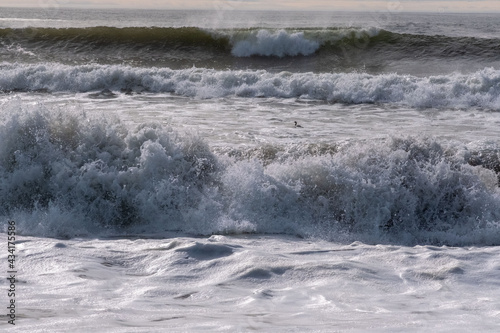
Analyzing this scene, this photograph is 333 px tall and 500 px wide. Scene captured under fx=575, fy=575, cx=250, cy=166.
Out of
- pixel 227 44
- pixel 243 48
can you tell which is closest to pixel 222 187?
pixel 243 48

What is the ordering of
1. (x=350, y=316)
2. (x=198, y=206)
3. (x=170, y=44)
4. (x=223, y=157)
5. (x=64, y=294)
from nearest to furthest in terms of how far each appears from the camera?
(x=350, y=316) → (x=64, y=294) → (x=198, y=206) → (x=223, y=157) → (x=170, y=44)

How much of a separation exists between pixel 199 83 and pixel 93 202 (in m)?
8.39

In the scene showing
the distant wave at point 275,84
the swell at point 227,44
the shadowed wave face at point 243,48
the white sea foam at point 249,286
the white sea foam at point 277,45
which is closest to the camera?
the white sea foam at point 249,286

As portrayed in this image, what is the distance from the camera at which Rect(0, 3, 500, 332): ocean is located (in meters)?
3.71

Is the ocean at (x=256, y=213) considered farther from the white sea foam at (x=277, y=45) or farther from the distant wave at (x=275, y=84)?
the white sea foam at (x=277, y=45)

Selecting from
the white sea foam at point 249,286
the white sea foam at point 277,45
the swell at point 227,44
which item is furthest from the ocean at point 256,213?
the white sea foam at point 277,45

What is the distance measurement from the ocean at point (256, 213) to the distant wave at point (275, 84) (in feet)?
0.34

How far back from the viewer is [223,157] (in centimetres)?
729

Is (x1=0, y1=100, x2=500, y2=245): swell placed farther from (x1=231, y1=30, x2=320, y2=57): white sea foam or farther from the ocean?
(x1=231, y1=30, x2=320, y2=57): white sea foam

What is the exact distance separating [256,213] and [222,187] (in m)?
0.64

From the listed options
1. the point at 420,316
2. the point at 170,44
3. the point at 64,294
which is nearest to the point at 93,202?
the point at 64,294

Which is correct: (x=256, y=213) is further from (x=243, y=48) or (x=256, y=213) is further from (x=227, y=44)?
(x=227, y=44)

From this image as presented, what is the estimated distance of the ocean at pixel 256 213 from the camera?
371cm

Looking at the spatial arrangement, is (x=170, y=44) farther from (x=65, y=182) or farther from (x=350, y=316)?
(x=350, y=316)
